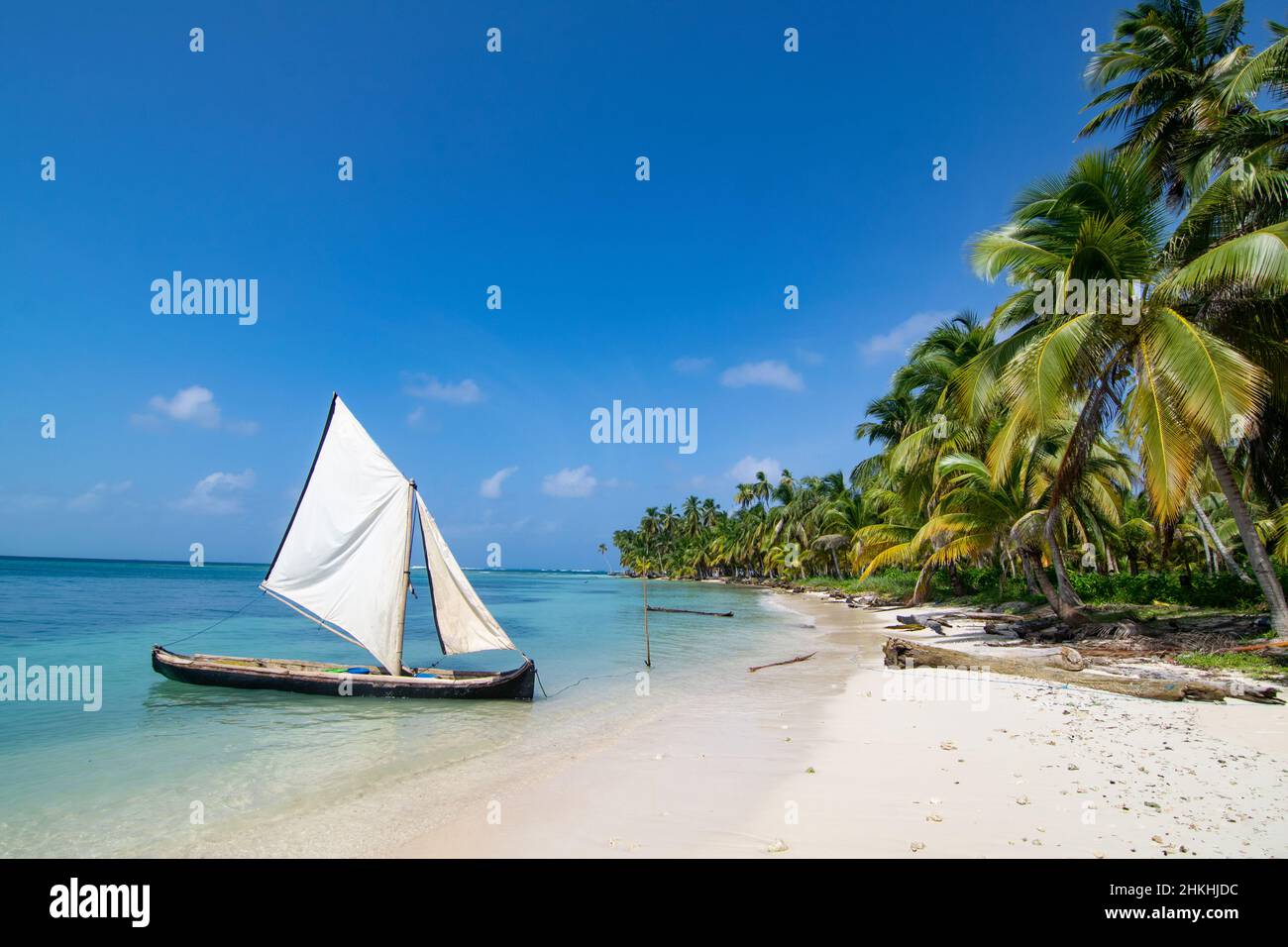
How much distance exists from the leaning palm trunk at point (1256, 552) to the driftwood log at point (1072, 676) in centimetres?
305

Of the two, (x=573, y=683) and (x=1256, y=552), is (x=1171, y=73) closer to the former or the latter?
(x=1256, y=552)

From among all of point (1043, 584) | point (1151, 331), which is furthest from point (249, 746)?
point (1043, 584)

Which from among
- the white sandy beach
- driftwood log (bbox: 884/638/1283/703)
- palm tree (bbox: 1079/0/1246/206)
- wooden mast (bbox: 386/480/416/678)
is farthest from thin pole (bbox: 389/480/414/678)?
palm tree (bbox: 1079/0/1246/206)

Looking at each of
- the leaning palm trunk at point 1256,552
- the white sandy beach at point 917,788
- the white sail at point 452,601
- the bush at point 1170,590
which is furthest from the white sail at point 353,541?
the bush at point 1170,590

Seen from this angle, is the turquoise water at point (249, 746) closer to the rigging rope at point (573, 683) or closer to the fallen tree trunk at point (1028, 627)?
the rigging rope at point (573, 683)

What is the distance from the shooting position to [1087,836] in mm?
4840

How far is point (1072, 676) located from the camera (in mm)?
11797

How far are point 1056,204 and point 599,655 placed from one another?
19028 mm

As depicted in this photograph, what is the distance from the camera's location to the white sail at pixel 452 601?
13773 millimetres

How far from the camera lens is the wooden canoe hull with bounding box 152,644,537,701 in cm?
1335

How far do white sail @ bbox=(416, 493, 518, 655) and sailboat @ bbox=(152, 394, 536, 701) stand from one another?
2 centimetres

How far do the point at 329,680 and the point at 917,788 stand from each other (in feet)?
42.8

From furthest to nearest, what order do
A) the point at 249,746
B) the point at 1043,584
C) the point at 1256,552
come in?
the point at 1043,584 < the point at 1256,552 < the point at 249,746
